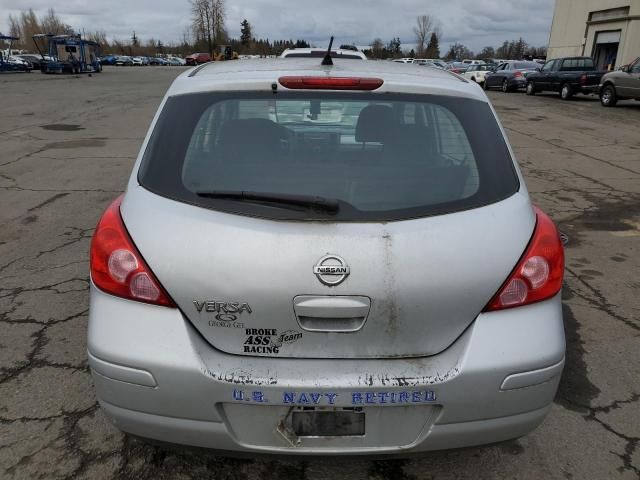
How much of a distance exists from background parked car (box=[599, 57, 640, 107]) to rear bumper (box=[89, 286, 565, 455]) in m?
20.1

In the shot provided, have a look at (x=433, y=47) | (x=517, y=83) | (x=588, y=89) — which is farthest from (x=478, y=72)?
(x=433, y=47)

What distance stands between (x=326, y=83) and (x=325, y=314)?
970mm

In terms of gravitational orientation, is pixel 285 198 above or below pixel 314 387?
above

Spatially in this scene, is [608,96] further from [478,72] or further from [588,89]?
[478,72]

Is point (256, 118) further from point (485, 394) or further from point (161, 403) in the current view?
point (485, 394)

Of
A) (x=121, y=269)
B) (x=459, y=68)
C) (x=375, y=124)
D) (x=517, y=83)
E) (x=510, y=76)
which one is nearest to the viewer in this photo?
(x=121, y=269)

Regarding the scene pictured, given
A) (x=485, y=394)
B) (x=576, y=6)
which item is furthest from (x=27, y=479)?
(x=576, y=6)

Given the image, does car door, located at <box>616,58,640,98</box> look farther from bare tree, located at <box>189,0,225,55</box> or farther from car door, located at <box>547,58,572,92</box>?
bare tree, located at <box>189,0,225,55</box>

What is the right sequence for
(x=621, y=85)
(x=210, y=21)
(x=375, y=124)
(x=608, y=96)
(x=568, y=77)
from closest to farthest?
(x=375, y=124) → (x=621, y=85) → (x=608, y=96) → (x=568, y=77) → (x=210, y=21)

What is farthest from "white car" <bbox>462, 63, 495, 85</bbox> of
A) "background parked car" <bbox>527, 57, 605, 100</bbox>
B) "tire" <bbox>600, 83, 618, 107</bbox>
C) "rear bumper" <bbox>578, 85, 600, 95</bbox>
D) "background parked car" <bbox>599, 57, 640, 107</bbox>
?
"background parked car" <bbox>599, 57, 640, 107</bbox>

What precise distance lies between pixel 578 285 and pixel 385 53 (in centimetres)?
9150

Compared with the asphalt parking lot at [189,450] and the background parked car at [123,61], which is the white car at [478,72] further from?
the background parked car at [123,61]

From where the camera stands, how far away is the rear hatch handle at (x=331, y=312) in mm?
1804

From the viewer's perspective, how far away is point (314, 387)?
71.4 inches
